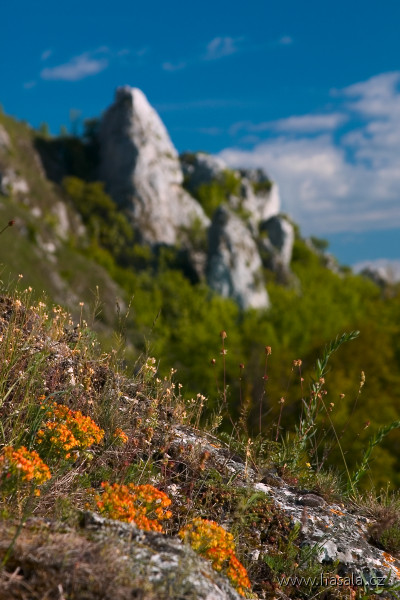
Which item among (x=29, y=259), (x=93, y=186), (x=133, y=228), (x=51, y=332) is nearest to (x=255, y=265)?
(x=133, y=228)

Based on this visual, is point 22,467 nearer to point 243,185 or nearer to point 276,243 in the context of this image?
point 276,243

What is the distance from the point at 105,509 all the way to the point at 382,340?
41427mm

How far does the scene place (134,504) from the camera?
3564 mm

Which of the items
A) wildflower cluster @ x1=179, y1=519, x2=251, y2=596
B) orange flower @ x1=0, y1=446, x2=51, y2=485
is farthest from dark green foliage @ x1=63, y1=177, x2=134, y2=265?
wildflower cluster @ x1=179, y1=519, x2=251, y2=596

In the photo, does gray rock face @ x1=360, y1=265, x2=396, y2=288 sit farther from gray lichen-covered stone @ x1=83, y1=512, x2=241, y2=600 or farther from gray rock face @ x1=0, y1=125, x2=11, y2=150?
gray lichen-covered stone @ x1=83, y1=512, x2=241, y2=600

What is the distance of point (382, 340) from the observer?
42.2m

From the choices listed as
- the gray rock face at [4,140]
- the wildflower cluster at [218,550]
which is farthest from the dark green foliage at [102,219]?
the wildflower cluster at [218,550]

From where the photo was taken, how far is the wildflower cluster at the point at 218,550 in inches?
125

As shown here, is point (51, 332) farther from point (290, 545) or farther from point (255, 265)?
point (255, 265)

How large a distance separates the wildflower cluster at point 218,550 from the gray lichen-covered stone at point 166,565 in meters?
0.21

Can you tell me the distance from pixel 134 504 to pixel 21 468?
782 mm

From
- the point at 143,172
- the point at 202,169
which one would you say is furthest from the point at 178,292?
the point at 202,169

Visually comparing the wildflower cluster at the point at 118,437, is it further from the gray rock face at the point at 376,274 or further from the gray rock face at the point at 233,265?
the gray rock face at the point at 376,274

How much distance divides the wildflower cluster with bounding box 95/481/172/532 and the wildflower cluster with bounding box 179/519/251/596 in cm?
22
